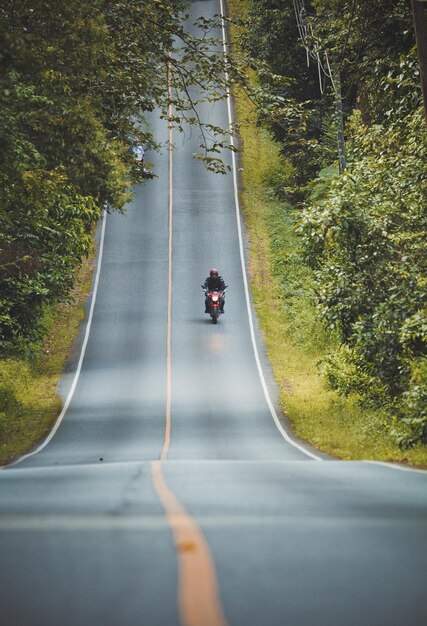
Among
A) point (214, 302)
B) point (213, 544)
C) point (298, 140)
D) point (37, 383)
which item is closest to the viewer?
point (213, 544)

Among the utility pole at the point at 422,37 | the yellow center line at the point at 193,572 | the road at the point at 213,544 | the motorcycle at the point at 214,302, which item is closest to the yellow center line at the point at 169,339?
the motorcycle at the point at 214,302

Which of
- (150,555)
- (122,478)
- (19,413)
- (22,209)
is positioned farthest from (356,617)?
(19,413)

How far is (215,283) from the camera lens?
36656mm

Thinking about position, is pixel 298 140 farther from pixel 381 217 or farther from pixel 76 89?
pixel 76 89

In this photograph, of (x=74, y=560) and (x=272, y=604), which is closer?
(x=272, y=604)

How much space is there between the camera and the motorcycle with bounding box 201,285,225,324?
3666 centimetres

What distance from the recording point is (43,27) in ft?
50.3

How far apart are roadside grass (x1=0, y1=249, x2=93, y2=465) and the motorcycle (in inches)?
222

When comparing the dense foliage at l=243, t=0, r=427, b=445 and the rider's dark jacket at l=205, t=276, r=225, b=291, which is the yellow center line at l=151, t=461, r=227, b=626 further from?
the rider's dark jacket at l=205, t=276, r=225, b=291

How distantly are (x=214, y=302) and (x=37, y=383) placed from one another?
904cm

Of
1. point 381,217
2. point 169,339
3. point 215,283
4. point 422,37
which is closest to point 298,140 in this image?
point 381,217

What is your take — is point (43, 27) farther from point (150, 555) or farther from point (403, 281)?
point (150, 555)

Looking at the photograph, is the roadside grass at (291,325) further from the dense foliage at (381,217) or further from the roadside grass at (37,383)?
the roadside grass at (37,383)

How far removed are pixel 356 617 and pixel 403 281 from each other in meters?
13.8
